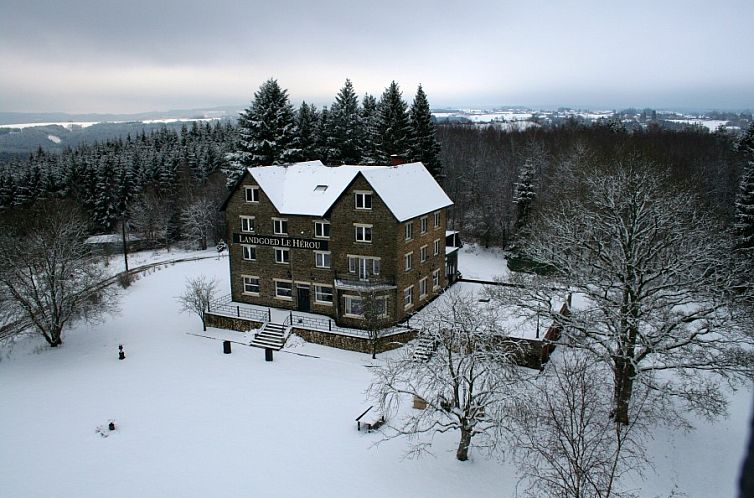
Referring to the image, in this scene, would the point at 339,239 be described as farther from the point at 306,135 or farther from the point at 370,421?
the point at 306,135

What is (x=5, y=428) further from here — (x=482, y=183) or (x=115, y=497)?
(x=482, y=183)

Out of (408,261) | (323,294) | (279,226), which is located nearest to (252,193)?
(279,226)

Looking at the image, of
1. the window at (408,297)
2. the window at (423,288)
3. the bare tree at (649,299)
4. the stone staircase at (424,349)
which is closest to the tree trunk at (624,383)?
the bare tree at (649,299)

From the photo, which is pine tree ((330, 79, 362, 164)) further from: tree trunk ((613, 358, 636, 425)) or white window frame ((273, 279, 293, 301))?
tree trunk ((613, 358, 636, 425))

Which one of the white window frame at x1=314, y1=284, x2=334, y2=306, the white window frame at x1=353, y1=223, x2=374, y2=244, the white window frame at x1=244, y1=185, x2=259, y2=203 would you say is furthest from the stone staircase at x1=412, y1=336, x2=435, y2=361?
the white window frame at x1=244, y1=185, x2=259, y2=203

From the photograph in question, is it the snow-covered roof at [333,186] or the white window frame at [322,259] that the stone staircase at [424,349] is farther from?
the white window frame at [322,259]
